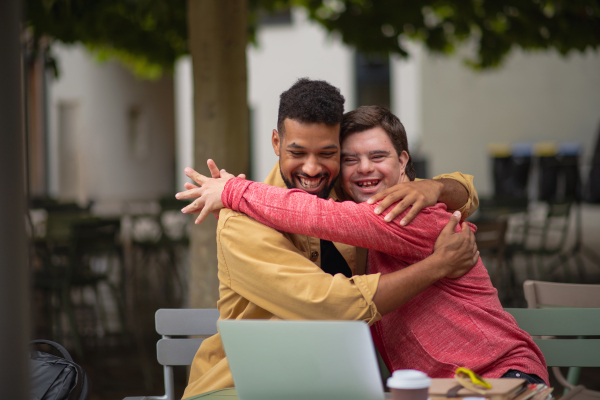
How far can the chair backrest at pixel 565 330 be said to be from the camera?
89.1 inches

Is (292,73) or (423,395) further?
(292,73)

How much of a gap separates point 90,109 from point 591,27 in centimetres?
1301

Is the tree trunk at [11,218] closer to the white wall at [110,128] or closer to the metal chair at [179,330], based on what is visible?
the metal chair at [179,330]

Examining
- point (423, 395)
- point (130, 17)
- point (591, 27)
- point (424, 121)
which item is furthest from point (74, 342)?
point (424, 121)

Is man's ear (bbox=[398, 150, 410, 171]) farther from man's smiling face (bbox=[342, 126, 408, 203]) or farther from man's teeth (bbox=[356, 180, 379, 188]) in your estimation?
man's teeth (bbox=[356, 180, 379, 188])

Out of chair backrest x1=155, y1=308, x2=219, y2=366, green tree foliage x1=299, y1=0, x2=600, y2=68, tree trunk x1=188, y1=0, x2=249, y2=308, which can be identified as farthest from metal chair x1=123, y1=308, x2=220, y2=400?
green tree foliage x1=299, y1=0, x2=600, y2=68

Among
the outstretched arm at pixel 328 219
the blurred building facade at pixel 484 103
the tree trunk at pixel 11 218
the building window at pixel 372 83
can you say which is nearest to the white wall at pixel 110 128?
the blurred building facade at pixel 484 103

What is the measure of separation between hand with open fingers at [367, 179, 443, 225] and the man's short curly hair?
30 centimetres

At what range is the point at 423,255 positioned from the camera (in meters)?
1.90

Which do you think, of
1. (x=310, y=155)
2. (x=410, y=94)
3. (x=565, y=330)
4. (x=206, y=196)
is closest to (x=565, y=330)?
(x=565, y=330)

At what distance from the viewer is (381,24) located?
5566 mm

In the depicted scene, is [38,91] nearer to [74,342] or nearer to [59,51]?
[59,51]

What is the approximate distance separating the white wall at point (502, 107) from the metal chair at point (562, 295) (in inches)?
498

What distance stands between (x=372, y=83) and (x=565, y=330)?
14.5m
